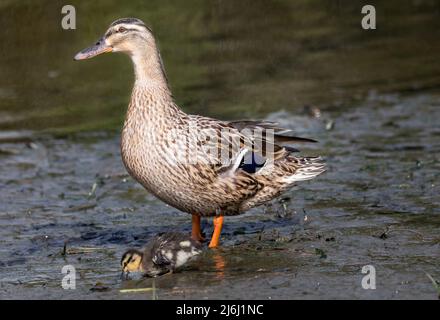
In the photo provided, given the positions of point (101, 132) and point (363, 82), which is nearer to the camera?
point (101, 132)

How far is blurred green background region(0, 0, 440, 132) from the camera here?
11148mm

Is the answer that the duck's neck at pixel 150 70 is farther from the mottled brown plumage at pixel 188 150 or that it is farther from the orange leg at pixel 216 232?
the orange leg at pixel 216 232

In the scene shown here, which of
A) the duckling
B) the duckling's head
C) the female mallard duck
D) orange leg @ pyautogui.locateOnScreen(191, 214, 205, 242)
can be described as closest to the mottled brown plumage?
the female mallard duck

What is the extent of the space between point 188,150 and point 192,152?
30mm

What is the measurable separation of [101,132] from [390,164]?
9.91 ft

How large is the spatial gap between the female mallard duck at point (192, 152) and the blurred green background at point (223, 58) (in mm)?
3448

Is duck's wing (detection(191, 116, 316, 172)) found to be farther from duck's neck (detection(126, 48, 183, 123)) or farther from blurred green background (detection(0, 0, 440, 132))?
blurred green background (detection(0, 0, 440, 132))

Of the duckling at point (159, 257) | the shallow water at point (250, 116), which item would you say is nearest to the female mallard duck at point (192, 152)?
the shallow water at point (250, 116)

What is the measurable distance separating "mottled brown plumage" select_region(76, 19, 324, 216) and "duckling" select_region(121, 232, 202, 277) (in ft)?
1.55

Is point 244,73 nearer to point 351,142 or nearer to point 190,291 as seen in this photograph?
point 351,142

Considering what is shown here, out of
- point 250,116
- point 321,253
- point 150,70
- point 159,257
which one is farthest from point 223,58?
point 159,257
